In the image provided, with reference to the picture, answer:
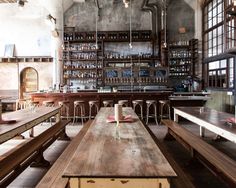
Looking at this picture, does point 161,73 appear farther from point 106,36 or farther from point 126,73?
point 106,36

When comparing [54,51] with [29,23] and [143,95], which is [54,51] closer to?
[29,23]

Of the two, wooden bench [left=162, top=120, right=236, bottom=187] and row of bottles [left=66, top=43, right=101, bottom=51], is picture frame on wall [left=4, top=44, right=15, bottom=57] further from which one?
wooden bench [left=162, top=120, right=236, bottom=187]

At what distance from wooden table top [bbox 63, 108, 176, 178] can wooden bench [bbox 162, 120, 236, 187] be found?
0.85 meters

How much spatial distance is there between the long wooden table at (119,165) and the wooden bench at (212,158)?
858 millimetres

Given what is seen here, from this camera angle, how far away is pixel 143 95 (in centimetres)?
934

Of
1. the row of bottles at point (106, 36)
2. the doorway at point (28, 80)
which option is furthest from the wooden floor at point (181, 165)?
the doorway at point (28, 80)

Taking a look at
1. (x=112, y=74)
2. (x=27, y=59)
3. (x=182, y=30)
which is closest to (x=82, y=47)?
(x=112, y=74)

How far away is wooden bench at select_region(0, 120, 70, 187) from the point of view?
9.96 feet

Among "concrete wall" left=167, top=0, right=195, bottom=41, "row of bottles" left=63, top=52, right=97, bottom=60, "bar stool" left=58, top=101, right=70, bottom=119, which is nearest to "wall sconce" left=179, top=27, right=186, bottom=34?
"concrete wall" left=167, top=0, right=195, bottom=41

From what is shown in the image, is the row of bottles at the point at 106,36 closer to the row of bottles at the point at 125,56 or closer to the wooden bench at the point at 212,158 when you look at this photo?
the row of bottles at the point at 125,56

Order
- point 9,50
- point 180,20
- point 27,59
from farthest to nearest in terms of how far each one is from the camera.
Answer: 1. point 27,59
2. point 9,50
3. point 180,20

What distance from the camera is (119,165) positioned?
2086 millimetres

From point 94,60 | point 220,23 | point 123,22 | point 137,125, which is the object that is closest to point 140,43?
point 123,22

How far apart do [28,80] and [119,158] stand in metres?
12.5
